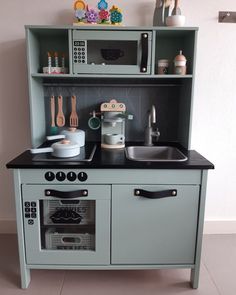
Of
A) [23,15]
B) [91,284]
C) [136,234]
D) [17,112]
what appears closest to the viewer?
[136,234]

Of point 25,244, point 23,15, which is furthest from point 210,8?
point 25,244

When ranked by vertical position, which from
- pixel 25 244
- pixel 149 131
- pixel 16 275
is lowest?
pixel 16 275

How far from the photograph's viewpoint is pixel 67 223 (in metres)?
1.58

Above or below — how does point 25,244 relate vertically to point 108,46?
below

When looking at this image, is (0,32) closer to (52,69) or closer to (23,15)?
(23,15)

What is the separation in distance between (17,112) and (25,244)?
0.98 meters

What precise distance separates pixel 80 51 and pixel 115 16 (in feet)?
1.10

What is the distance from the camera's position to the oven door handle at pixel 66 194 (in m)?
1.47

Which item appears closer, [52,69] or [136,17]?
[52,69]

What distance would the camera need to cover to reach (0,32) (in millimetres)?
1915

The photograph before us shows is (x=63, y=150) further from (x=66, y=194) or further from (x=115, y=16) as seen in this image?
(x=115, y=16)

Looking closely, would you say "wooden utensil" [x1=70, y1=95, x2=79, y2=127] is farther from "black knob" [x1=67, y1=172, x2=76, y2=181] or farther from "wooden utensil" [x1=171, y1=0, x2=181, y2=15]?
"wooden utensil" [x1=171, y1=0, x2=181, y2=15]

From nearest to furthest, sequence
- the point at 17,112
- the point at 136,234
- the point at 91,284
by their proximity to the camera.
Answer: the point at 136,234 → the point at 91,284 → the point at 17,112

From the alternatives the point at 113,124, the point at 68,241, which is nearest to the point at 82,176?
the point at 68,241
